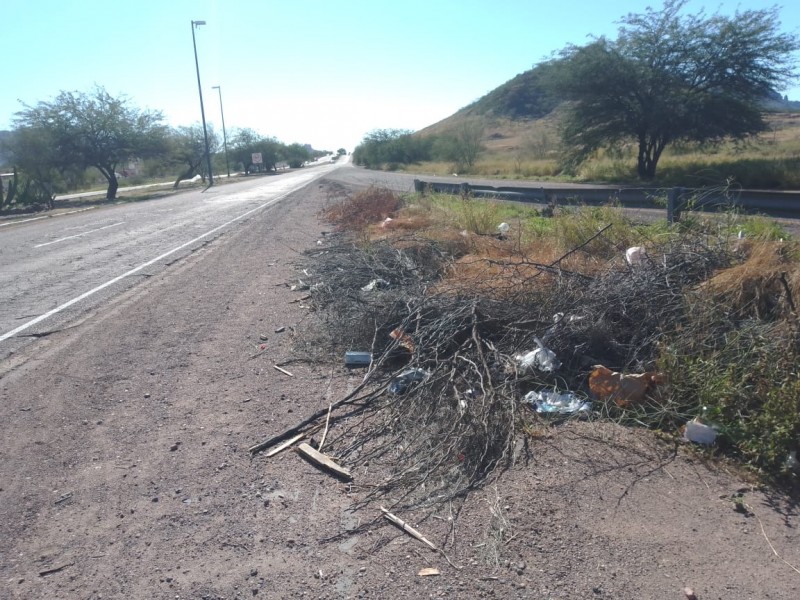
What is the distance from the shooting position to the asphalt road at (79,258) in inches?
365

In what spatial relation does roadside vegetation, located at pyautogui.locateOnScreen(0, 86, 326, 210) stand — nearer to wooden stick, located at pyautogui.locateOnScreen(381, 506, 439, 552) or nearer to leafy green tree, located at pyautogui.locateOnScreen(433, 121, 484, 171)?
leafy green tree, located at pyautogui.locateOnScreen(433, 121, 484, 171)

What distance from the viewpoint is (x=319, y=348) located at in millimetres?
6715

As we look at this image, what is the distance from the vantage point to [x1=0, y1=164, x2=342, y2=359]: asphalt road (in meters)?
9.27

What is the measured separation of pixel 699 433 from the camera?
438cm

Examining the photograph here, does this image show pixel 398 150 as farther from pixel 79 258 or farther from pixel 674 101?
pixel 79 258

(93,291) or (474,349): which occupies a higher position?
(474,349)

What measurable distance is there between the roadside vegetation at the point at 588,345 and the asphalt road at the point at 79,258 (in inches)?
161

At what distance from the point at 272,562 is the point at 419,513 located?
2.76 ft

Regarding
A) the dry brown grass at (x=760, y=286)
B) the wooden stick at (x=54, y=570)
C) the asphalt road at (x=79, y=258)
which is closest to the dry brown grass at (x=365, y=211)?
the asphalt road at (x=79, y=258)

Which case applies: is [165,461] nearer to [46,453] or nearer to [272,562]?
[46,453]

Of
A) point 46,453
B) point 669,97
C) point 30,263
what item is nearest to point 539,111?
point 669,97

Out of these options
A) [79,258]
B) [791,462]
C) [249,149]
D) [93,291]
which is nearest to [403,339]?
[791,462]

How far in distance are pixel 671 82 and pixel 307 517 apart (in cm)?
3198

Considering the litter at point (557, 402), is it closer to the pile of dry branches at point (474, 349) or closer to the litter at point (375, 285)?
the pile of dry branches at point (474, 349)
